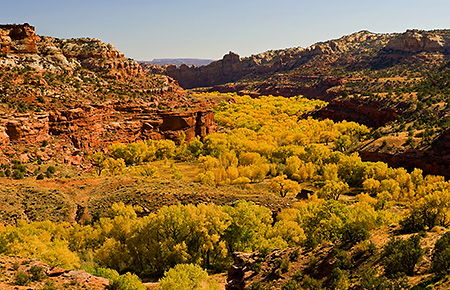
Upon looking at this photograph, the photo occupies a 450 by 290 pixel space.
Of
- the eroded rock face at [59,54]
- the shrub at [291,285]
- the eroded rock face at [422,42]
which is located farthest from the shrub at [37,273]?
the eroded rock face at [422,42]

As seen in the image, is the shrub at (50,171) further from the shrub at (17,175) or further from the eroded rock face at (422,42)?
the eroded rock face at (422,42)

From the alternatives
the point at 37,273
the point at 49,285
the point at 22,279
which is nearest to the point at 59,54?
the point at 37,273

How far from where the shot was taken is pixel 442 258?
1795cm

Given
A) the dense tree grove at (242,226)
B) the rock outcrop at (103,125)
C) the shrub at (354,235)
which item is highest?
the rock outcrop at (103,125)

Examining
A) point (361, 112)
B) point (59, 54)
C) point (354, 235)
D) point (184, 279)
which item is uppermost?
point (59, 54)

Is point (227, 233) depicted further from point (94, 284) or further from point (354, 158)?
point (354, 158)

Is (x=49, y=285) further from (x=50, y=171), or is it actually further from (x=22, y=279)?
(x=50, y=171)

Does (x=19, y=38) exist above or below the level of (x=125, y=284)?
above

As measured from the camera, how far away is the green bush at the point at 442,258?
17797 millimetres

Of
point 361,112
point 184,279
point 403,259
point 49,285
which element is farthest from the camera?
point 361,112

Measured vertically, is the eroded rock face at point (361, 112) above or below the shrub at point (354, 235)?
above

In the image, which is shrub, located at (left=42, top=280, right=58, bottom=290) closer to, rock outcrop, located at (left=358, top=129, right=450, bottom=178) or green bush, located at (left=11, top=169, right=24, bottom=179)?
green bush, located at (left=11, top=169, right=24, bottom=179)

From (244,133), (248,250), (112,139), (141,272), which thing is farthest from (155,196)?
(244,133)

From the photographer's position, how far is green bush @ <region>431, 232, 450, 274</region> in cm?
1780
